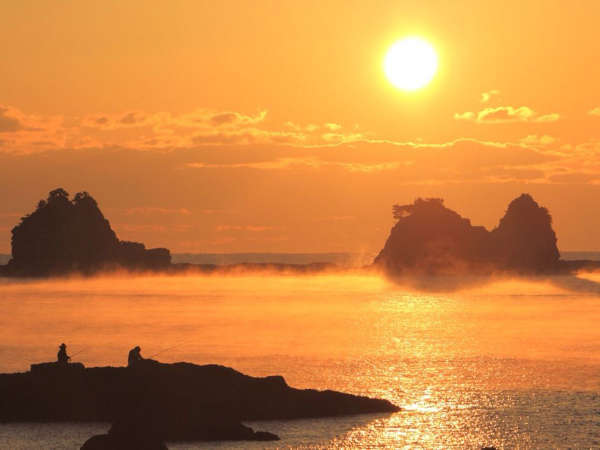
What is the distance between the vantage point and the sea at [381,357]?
2216 inches

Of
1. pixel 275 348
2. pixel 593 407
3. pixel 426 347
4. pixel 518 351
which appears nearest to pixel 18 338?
pixel 275 348

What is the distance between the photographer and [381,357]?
4151 inches

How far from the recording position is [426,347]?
119m

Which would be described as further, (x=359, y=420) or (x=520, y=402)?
(x=520, y=402)

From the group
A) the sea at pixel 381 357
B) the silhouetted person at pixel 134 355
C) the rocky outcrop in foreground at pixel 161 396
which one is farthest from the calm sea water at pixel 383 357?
the silhouetted person at pixel 134 355

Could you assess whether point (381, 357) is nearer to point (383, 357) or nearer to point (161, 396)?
point (383, 357)

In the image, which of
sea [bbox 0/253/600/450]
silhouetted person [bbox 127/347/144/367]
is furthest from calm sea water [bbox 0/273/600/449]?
silhouetted person [bbox 127/347/144/367]

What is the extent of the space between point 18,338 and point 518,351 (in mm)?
56850

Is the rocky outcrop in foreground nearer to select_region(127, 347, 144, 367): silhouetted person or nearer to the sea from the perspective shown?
select_region(127, 347, 144, 367): silhouetted person

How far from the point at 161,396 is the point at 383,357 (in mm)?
51529

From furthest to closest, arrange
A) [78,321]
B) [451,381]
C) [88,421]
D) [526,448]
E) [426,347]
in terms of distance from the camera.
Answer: [78,321], [426,347], [451,381], [88,421], [526,448]

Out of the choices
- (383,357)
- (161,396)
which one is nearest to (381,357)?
(383,357)

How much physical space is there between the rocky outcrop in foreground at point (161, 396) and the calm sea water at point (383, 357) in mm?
1550

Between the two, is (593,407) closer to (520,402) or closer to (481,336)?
(520,402)
